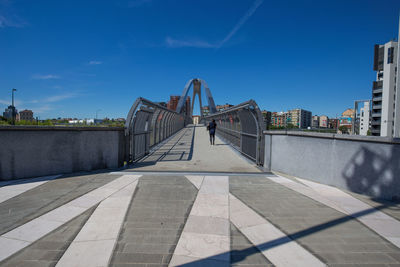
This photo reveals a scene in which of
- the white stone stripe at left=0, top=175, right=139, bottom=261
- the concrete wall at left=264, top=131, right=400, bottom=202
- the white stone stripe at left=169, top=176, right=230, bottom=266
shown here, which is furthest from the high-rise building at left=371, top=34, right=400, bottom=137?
the white stone stripe at left=0, top=175, right=139, bottom=261

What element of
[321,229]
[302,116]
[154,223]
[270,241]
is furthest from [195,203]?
[302,116]

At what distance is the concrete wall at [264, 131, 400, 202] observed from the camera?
3.85 meters

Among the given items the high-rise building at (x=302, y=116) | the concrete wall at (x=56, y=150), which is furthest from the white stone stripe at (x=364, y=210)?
the high-rise building at (x=302, y=116)

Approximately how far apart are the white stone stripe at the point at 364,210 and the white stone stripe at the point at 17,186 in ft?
19.3

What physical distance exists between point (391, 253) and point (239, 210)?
1840 millimetres

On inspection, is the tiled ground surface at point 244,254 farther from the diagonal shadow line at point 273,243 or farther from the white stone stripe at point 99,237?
the white stone stripe at point 99,237

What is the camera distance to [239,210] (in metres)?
3.40

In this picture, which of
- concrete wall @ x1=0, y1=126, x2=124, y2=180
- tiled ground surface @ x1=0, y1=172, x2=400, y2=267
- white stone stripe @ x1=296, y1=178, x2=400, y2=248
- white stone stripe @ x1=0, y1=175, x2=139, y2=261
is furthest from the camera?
concrete wall @ x1=0, y1=126, x2=124, y2=180

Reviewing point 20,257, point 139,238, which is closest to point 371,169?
point 139,238

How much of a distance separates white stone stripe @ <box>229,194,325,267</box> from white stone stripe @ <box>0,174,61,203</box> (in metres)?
4.14

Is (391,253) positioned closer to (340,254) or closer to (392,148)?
(340,254)

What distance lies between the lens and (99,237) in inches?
102

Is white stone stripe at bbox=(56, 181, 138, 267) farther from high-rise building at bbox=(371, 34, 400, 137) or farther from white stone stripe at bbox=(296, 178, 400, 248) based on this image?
high-rise building at bbox=(371, 34, 400, 137)

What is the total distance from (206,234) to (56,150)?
4770 mm
